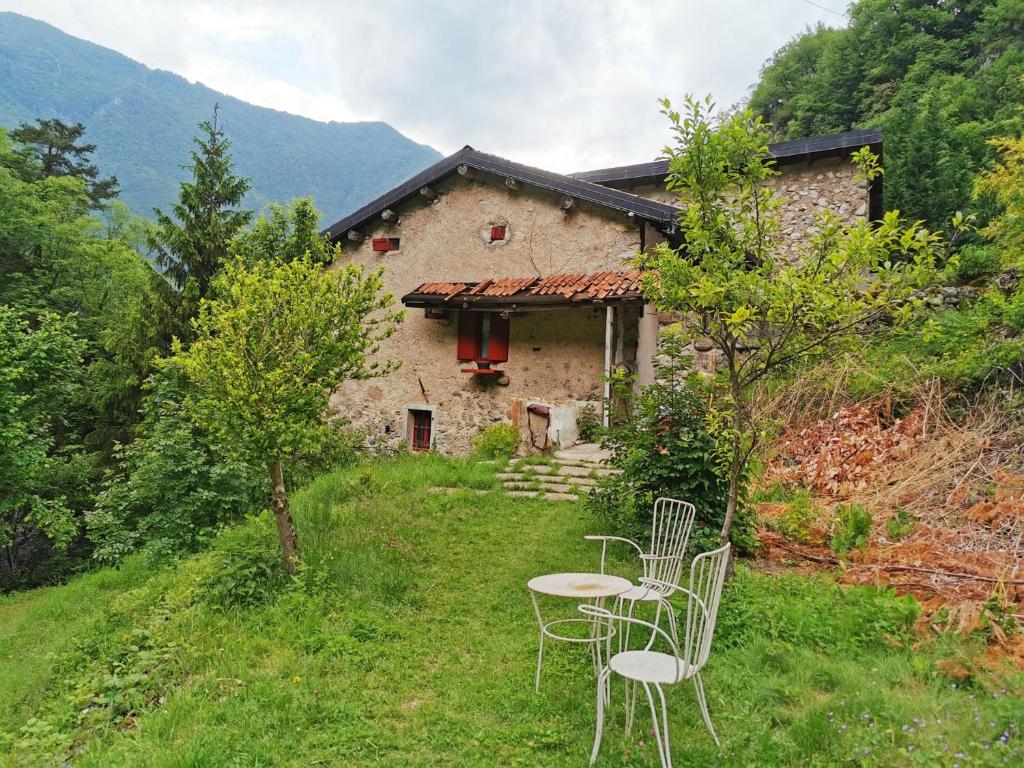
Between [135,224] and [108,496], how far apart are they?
18.6 metres

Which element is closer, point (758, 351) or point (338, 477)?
point (758, 351)

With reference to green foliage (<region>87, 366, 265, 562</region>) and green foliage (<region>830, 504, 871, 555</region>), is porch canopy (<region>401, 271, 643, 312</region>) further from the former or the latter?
green foliage (<region>830, 504, 871, 555</region>)

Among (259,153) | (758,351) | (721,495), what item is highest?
(259,153)

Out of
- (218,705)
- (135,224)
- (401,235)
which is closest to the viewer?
(218,705)

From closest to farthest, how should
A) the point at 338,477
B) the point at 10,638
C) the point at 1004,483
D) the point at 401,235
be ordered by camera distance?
the point at 1004,483
the point at 10,638
the point at 338,477
the point at 401,235

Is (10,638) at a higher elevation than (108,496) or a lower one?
lower

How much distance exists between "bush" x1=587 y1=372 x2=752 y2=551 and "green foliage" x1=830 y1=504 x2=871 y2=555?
77 cm

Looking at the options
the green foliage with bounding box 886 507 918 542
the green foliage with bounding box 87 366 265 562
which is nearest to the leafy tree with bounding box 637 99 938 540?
the green foliage with bounding box 886 507 918 542

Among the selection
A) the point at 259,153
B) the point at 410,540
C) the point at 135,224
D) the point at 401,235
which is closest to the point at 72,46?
the point at 259,153

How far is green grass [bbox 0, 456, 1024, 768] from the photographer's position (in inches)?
104

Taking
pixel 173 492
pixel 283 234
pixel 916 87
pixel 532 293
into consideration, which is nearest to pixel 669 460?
pixel 532 293

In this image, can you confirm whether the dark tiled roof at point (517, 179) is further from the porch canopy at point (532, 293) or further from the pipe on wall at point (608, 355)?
the pipe on wall at point (608, 355)

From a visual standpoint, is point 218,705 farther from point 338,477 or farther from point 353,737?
point 338,477

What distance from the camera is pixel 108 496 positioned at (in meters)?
8.31
